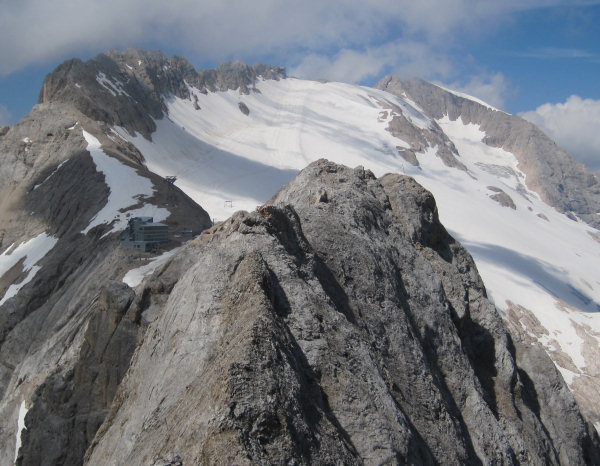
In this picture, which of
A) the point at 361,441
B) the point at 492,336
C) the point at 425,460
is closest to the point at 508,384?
the point at 492,336

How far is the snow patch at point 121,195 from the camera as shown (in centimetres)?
2997

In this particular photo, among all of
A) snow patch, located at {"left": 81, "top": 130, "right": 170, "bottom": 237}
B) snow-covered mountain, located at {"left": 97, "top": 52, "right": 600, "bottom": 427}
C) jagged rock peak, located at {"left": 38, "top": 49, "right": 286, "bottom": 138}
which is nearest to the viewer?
snow patch, located at {"left": 81, "top": 130, "right": 170, "bottom": 237}

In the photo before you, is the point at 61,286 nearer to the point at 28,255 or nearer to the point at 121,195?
the point at 121,195

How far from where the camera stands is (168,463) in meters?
5.36

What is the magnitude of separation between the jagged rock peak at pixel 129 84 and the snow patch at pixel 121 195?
112 ft

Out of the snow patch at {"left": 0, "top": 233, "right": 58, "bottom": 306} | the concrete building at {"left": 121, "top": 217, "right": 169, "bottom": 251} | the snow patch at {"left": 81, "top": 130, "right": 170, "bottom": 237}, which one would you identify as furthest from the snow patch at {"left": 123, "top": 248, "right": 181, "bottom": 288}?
the snow patch at {"left": 0, "top": 233, "right": 58, "bottom": 306}

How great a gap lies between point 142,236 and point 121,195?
1183 cm

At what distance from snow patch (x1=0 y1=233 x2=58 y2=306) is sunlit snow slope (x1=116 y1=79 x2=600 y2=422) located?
3176 centimetres

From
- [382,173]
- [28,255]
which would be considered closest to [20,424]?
[28,255]

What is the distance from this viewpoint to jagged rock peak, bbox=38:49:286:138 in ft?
246

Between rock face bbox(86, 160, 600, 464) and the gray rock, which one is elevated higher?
rock face bbox(86, 160, 600, 464)

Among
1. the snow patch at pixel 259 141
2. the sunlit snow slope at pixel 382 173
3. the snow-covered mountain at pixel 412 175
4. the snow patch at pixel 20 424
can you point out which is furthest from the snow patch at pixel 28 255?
the sunlit snow slope at pixel 382 173

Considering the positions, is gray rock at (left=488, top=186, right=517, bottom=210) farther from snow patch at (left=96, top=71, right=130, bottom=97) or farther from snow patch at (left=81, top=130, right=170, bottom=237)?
snow patch at (left=81, top=130, right=170, bottom=237)

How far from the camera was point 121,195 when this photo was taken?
111 feet
